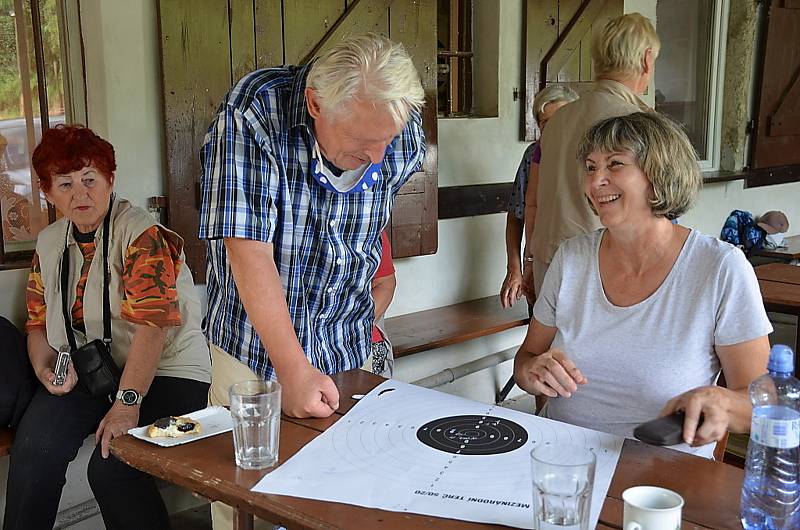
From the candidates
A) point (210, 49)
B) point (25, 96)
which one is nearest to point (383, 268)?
point (210, 49)

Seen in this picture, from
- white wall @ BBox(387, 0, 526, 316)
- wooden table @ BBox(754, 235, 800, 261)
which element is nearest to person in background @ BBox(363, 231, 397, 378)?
white wall @ BBox(387, 0, 526, 316)

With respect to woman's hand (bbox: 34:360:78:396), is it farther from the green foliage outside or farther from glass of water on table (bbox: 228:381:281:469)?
glass of water on table (bbox: 228:381:281:469)

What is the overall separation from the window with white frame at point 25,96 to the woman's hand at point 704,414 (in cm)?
209

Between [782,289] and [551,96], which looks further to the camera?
[551,96]

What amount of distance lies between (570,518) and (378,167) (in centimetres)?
86

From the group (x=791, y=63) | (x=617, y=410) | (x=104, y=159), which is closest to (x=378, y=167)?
(x=617, y=410)

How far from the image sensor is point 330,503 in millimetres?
1204

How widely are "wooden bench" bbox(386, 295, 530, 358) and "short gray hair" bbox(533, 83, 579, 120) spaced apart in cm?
88

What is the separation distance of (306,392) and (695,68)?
480 cm

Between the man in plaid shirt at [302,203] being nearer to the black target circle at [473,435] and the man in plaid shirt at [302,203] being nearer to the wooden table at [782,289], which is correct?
the black target circle at [473,435]

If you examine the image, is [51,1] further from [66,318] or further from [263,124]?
[263,124]

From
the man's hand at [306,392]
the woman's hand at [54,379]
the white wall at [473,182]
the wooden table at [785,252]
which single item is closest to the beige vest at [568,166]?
the white wall at [473,182]

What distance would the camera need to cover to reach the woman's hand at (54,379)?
97.4 inches

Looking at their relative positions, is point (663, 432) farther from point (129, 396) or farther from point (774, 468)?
point (129, 396)
